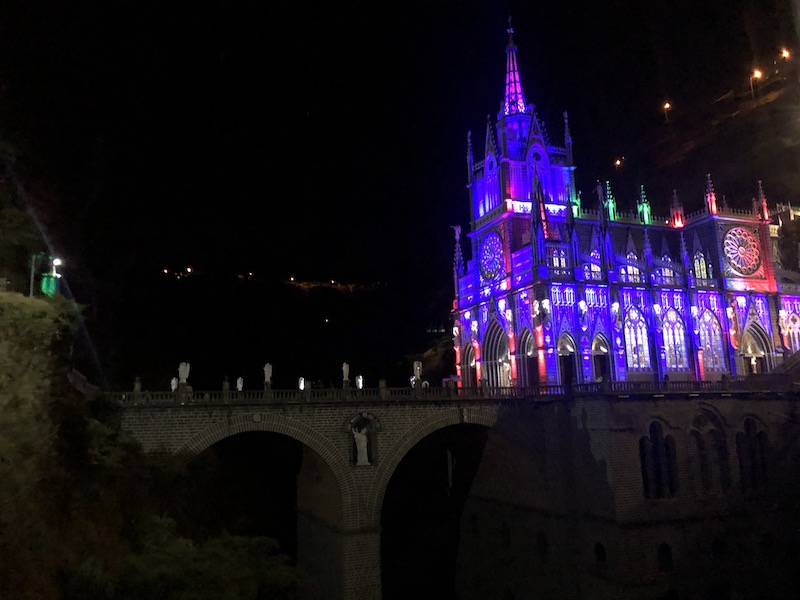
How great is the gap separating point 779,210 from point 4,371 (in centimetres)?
6012

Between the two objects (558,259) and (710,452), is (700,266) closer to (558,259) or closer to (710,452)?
(558,259)

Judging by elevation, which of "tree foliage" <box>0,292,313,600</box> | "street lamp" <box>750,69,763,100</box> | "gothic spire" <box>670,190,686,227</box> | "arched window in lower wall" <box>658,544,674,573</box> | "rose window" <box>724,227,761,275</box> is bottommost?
"arched window in lower wall" <box>658,544,674,573</box>

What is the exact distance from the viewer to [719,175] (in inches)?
2272

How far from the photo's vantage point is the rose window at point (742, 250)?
52.7 metres

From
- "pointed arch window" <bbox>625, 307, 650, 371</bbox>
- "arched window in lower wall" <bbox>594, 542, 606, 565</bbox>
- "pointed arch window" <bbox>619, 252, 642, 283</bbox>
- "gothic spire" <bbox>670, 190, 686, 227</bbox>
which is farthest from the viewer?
"gothic spire" <bbox>670, 190, 686, 227</bbox>

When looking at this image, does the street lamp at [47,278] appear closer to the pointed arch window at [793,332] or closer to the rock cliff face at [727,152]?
the rock cliff face at [727,152]

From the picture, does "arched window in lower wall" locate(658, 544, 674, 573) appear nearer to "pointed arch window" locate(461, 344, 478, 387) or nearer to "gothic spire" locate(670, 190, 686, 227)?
"pointed arch window" locate(461, 344, 478, 387)

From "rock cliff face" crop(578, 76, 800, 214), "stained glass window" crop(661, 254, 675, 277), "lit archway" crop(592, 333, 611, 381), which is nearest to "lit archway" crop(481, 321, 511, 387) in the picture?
"lit archway" crop(592, 333, 611, 381)

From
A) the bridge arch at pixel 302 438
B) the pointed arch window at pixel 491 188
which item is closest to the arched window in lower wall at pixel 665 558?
the bridge arch at pixel 302 438

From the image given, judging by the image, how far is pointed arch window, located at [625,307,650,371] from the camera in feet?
157

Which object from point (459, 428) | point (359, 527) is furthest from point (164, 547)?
point (459, 428)

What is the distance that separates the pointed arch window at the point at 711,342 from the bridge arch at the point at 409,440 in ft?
76.0

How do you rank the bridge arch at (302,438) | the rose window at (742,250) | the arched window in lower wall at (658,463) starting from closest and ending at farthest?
the bridge arch at (302,438), the arched window in lower wall at (658,463), the rose window at (742,250)

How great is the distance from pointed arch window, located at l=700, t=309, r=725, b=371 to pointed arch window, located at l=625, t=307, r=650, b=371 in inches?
215
